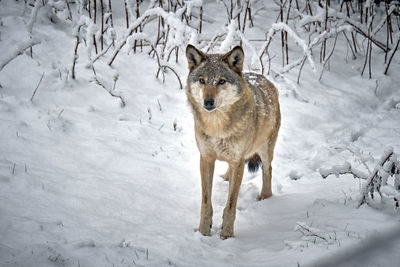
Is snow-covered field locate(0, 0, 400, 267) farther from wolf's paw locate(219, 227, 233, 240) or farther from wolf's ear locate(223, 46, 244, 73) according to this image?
wolf's ear locate(223, 46, 244, 73)

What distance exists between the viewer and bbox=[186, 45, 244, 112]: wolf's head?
354 cm

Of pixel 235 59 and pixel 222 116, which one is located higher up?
pixel 235 59

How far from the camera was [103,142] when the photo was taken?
17.1 ft

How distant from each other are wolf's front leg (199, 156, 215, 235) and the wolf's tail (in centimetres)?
121

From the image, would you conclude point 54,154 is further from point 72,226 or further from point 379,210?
point 379,210

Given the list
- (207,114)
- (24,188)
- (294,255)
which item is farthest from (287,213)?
(24,188)

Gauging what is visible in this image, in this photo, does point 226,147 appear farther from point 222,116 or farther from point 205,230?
point 205,230

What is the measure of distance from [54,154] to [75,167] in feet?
1.26

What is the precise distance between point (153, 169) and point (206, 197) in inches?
52.0

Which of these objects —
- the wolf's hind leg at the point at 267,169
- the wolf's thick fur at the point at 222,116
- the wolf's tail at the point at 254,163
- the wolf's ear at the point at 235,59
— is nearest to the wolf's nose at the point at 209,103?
the wolf's thick fur at the point at 222,116

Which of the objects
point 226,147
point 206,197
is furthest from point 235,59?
point 206,197

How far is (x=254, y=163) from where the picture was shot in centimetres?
496

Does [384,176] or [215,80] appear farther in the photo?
[215,80]

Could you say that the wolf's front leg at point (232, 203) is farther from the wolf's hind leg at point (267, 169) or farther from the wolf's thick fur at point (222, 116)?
the wolf's hind leg at point (267, 169)
